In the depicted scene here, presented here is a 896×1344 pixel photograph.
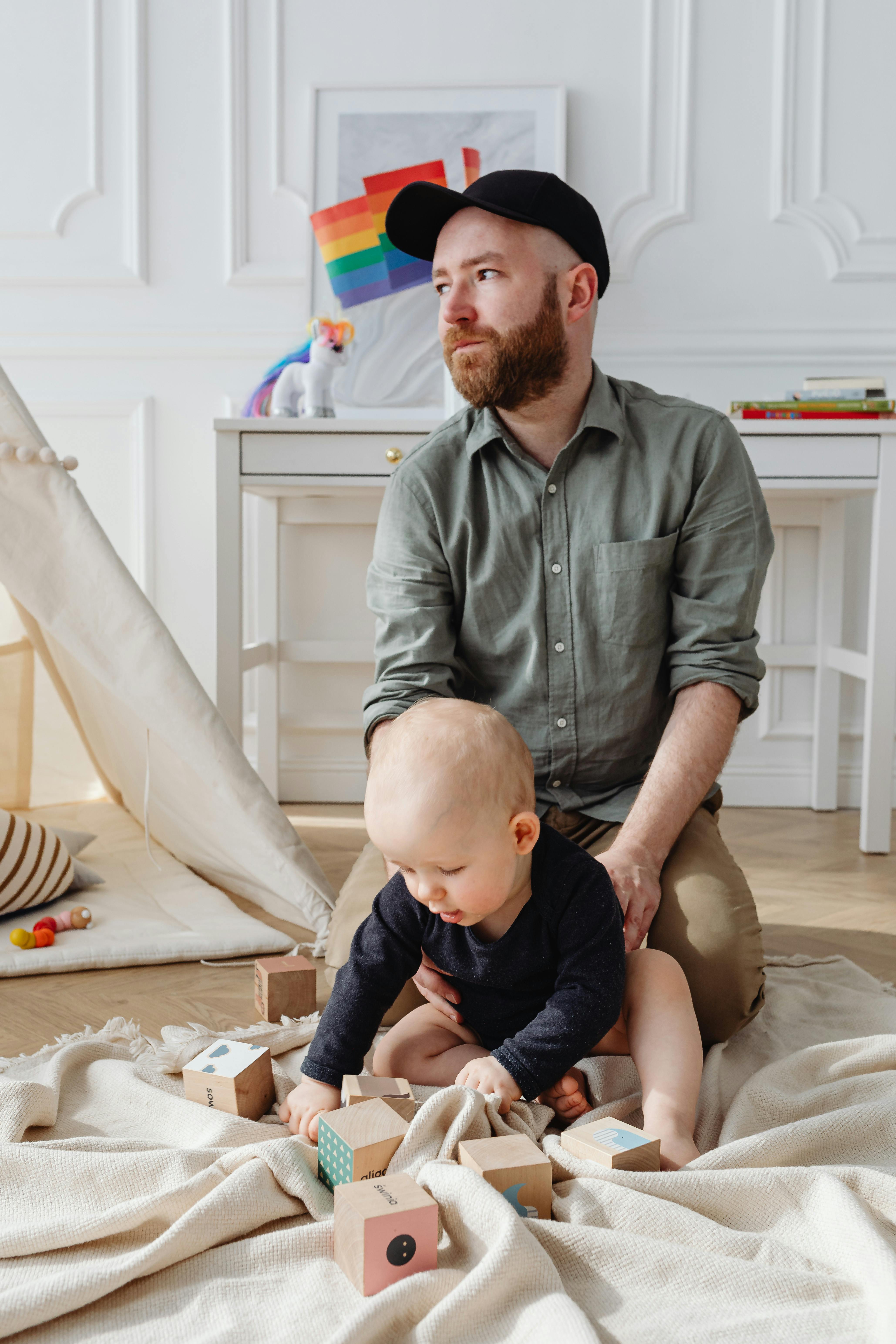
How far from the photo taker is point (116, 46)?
2359 mm

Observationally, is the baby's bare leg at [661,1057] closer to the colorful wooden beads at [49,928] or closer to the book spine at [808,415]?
the colorful wooden beads at [49,928]

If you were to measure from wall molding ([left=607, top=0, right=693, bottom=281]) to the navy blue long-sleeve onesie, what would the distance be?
1.71 m

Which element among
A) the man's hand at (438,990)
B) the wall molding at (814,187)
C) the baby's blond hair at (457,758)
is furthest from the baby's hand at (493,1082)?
the wall molding at (814,187)

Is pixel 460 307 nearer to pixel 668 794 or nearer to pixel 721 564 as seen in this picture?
pixel 721 564

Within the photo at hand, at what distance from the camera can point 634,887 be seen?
108 cm

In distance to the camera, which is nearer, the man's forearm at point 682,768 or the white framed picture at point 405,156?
the man's forearm at point 682,768

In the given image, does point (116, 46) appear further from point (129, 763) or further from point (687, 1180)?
point (687, 1180)

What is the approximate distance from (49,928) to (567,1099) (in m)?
0.83

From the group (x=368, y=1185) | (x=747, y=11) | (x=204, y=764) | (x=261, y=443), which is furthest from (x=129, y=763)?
(x=747, y=11)

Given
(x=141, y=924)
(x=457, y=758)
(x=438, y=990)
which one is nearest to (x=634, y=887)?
(x=438, y=990)

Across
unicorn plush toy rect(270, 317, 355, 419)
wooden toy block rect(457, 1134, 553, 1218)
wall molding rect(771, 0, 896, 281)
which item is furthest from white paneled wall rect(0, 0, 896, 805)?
wooden toy block rect(457, 1134, 553, 1218)

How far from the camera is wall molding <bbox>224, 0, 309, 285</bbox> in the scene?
7.62 ft

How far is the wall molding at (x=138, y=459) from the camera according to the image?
2420 millimetres

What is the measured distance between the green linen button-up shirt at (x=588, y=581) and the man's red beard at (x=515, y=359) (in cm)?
4
